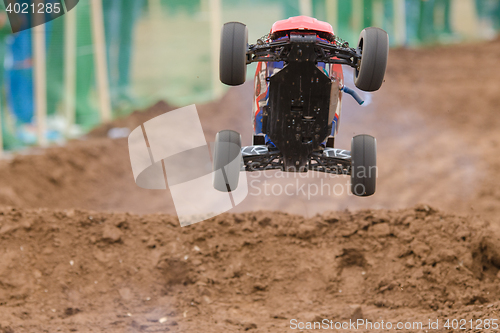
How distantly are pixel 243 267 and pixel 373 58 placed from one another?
4.00 metres

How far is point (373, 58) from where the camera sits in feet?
17.0

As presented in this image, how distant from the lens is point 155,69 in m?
14.6

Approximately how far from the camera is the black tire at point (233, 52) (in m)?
5.18

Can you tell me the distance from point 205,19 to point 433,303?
1067 cm

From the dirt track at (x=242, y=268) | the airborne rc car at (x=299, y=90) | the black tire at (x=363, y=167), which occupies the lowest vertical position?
the dirt track at (x=242, y=268)

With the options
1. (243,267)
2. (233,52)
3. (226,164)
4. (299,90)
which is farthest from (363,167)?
(243,267)

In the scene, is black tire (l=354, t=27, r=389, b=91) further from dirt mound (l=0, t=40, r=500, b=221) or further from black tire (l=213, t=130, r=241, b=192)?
dirt mound (l=0, t=40, r=500, b=221)

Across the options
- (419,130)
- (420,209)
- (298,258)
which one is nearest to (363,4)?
(419,130)

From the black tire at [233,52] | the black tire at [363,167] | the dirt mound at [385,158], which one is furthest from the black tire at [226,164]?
the dirt mound at [385,158]

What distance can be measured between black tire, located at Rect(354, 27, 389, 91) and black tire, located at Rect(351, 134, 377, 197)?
35.1 inches

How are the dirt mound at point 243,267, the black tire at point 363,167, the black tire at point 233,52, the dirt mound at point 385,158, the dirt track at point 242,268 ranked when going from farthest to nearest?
the dirt mound at point 385,158
the dirt mound at point 243,267
the dirt track at point 242,268
the black tire at point 363,167
the black tire at point 233,52

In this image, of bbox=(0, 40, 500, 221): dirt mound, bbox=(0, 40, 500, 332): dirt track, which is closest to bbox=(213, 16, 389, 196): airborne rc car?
bbox=(0, 40, 500, 332): dirt track

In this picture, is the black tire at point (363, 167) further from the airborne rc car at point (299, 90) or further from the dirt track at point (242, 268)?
the dirt track at point (242, 268)

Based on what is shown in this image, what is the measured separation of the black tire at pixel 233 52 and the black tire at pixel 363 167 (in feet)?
5.72
